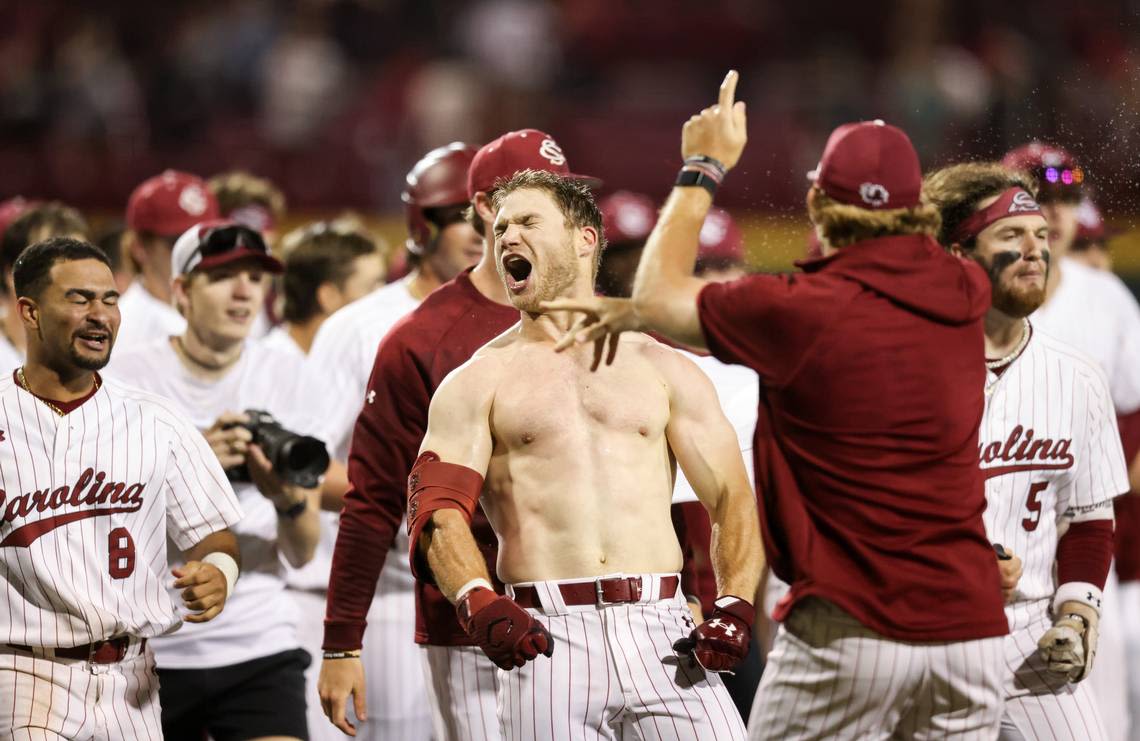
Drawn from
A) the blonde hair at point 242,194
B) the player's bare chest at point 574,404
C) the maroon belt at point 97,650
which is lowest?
the maroon belt at point 97,650

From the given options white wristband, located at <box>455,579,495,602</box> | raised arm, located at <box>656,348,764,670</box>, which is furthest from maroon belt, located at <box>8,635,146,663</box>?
raised arm, located at <box>656,348,764,670</box>

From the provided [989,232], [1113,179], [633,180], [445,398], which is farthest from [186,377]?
[633,180]

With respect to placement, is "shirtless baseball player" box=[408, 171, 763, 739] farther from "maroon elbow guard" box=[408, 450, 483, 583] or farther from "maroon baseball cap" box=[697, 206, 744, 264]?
"maroon baseball cap" box=[697, 206, 744, 264]

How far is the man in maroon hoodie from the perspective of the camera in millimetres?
3734

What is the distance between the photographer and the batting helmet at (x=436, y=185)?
6051mm

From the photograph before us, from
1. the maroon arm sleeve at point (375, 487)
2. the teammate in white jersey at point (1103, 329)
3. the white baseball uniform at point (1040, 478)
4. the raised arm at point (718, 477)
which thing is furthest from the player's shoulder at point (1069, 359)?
the maroon arm sleeve at point (375, 487)

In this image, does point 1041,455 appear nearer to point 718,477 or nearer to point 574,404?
point 718,477

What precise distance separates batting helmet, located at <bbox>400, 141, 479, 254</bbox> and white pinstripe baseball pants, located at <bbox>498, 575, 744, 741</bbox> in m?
2.22

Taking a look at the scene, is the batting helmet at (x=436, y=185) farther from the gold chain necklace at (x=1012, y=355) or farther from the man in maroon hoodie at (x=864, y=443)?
the man in maroon hoodie at (x=864, y=443)

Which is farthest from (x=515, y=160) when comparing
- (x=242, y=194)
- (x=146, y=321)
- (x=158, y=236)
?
(x=242, y=194)

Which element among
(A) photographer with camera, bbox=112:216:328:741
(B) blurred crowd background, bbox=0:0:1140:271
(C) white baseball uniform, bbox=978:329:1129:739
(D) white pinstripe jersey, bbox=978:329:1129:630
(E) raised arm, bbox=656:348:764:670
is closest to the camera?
(E) raised arm, bbox=656:348:764:670

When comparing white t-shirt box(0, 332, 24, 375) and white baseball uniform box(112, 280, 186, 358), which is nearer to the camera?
white t-shirt box(0, 332, 24, 375)

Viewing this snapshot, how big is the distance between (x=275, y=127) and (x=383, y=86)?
1044mm

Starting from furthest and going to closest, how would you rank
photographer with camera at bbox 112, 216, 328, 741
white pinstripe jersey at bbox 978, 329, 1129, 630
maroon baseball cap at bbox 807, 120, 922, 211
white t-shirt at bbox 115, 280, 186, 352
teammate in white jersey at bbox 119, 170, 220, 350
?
teammate in white jersey at bbox 119, 170, 220, 350 < white t-shirt at bbox 115, 280, 186, 352 < photographer with camera at bbox 112, 216, 328, 741 < white pinstripe jersey at bbox 978, 329, 1129, 630 < maroon baseball cap at bbox 807, 120, 922, 211
